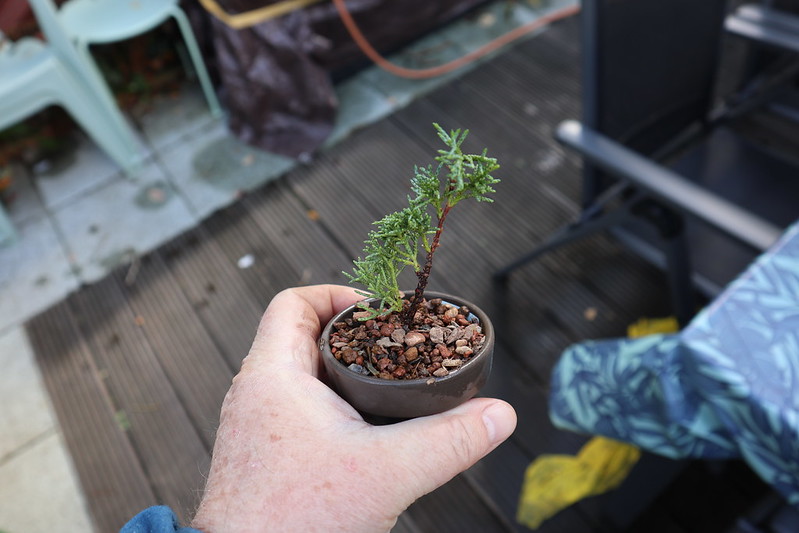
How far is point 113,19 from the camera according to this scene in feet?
8.19

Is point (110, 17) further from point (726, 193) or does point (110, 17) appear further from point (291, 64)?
point (726, 193)

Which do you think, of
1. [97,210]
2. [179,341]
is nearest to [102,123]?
[97,210]

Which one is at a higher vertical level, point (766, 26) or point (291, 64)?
point (766, 26)

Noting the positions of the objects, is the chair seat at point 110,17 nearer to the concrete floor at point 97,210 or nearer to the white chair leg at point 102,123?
the white chair leg at point 102,123

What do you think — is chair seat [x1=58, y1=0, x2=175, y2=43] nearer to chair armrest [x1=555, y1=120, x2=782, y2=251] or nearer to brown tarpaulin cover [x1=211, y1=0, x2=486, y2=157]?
brown tarpaulin cover [x1=211, y1=0, x2=486, y2=157]

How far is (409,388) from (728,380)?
0.54 m

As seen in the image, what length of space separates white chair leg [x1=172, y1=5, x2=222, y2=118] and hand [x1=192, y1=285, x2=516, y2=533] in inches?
88.6

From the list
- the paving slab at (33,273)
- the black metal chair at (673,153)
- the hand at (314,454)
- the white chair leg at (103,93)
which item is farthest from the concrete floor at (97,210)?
the hand at (314,454)

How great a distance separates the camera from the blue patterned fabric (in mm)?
866

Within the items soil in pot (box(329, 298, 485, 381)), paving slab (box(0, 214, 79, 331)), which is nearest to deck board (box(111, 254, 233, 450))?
paving slab (box(0, 214, 79, 331))

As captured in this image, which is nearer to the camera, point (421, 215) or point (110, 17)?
point (421, 215)

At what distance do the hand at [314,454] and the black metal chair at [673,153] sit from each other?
35.4 inches

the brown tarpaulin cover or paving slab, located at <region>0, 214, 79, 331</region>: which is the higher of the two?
the brown tarpaulin cover

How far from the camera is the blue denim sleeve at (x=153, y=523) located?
0.59m
